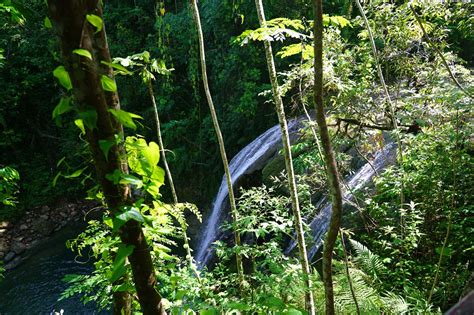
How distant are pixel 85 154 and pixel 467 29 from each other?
416 centimetres

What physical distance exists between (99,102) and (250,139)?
7860 millimetres

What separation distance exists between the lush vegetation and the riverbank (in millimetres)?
367

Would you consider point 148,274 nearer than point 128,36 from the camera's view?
Yes

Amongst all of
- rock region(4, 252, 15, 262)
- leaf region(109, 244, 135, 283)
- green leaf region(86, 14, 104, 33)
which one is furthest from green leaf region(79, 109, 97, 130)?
rock region(4, 252, 15, 262)

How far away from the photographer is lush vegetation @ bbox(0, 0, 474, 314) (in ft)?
3.26

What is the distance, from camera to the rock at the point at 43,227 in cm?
984

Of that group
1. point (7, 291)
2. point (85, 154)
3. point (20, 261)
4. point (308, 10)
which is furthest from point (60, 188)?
point (85, 154)

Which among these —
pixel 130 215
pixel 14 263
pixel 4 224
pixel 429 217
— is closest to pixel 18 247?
pixel 14 263

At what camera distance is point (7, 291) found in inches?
298

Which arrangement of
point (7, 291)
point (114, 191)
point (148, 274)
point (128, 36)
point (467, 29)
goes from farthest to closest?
point (128, 36) → point (7, 291) → point (467, 29) → point (148, 274) → point (114, 191)

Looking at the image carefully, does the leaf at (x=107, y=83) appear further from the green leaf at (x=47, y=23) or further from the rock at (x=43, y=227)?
the rock at (x=43, y=227)

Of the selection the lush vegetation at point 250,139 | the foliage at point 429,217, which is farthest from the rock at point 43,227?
the foliage at point 429,217

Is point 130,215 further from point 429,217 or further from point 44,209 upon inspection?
point 44,209

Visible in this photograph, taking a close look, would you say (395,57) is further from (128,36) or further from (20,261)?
(20,261)
